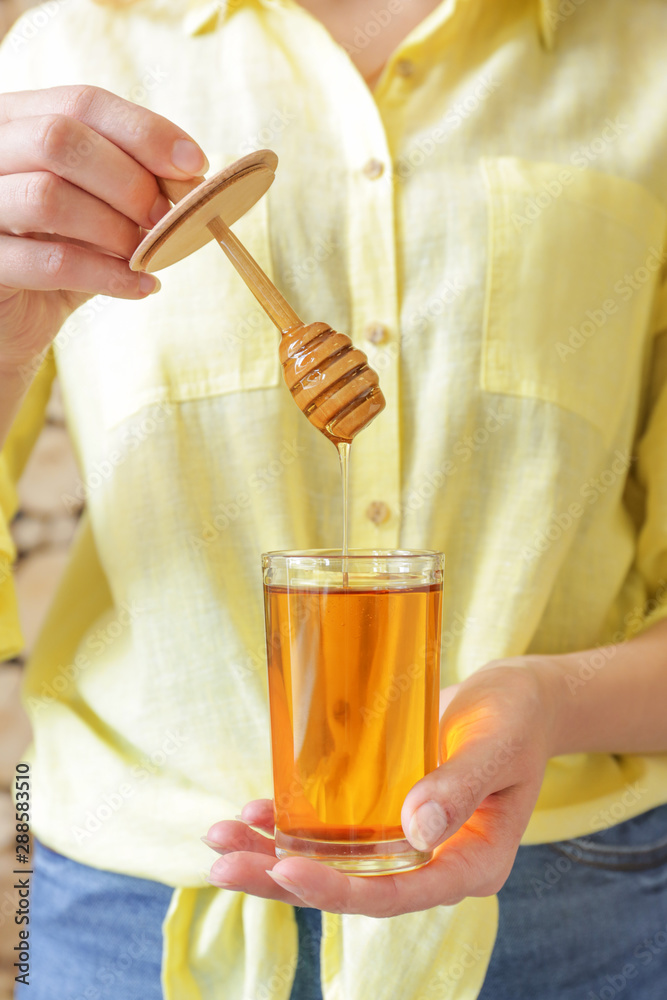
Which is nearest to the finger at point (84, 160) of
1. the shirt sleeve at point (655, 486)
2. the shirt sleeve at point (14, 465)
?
the shirt sleeve at point (14, 465)

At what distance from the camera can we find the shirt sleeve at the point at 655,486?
1.18 metres

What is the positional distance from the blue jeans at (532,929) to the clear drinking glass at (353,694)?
1.07ft

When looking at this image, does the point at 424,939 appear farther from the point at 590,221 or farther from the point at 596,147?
the point at 596,147

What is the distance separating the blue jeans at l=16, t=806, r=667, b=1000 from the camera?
1.04 meters

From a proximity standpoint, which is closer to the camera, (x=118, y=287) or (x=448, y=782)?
(x=448, y=782)

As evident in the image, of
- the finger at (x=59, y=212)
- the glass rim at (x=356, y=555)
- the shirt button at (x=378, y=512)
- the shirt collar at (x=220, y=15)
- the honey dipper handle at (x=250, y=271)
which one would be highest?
the shirt collar at (x=220, y=15)

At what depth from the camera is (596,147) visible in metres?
1.16

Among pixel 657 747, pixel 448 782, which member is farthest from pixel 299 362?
pixel 657 747

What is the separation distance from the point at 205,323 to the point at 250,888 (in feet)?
2.16

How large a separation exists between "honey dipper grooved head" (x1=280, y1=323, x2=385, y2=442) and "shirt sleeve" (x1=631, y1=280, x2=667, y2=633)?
0.59 m

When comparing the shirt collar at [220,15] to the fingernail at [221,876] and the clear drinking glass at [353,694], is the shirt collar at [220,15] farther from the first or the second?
the fingernail at [221,876]

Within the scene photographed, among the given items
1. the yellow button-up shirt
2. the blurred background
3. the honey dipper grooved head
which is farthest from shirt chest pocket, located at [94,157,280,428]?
the blurred background

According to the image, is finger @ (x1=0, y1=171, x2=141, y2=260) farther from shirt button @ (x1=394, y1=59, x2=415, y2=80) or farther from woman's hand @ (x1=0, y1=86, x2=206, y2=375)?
shirt button @ (x1=394, y1=59, x2=415, y2=80)

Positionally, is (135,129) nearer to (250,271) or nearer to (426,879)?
(250,271)
